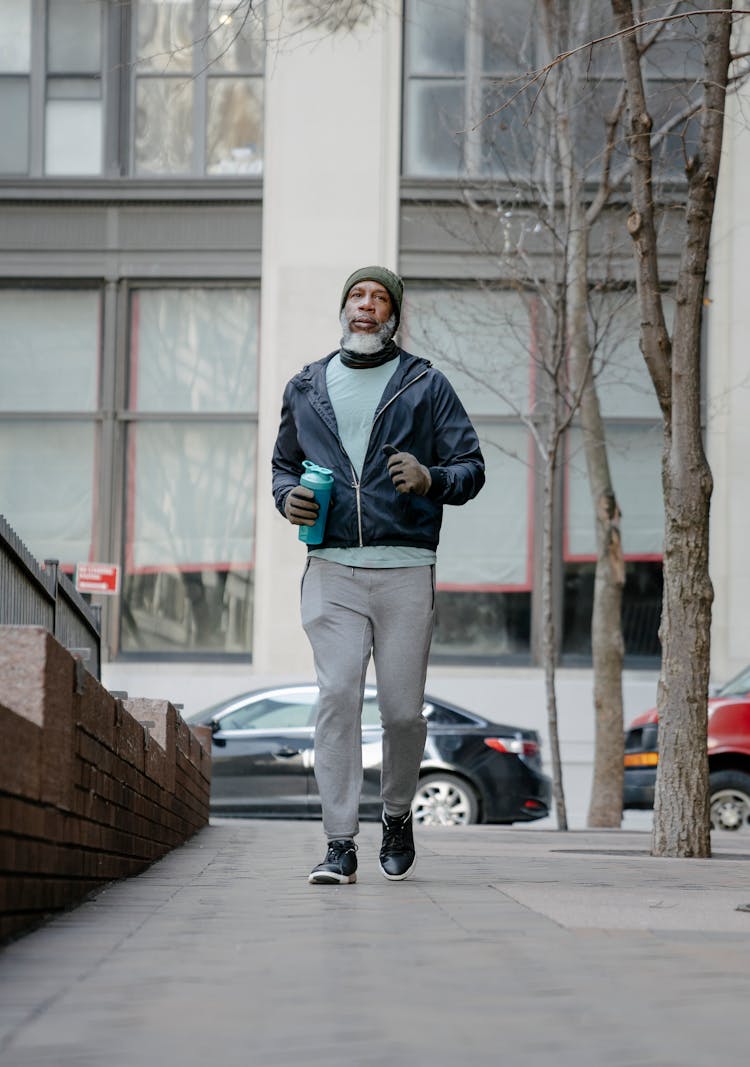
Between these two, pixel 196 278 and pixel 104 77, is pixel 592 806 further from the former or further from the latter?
pixel 104 77

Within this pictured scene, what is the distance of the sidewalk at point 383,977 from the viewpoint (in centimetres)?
302

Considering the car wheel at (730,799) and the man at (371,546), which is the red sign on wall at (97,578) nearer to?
the car wheel at (730,799)

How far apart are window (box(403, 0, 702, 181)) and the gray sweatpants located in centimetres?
1131

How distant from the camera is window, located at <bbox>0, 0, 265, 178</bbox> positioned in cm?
2098

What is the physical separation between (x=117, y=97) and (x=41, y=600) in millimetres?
14356

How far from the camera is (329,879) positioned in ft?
20.7

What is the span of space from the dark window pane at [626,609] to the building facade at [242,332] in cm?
3

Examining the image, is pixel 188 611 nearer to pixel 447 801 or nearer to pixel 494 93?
pixel 447 801

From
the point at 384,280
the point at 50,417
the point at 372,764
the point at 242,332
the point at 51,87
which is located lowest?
the point at 372,764

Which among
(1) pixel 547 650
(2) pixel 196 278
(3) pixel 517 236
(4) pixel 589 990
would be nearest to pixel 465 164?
(3) pixel 517 236

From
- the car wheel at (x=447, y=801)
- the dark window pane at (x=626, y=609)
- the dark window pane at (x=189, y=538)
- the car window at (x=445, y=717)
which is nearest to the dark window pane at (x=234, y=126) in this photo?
the dark window pane at (x=189, y=538)

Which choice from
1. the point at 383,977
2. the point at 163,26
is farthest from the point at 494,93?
the point at 383,977

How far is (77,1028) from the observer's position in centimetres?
320

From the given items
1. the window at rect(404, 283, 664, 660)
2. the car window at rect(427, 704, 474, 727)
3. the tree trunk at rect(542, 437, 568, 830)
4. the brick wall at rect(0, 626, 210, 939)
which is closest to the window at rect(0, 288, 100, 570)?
the window at rect(404, 283, 664, 660)
